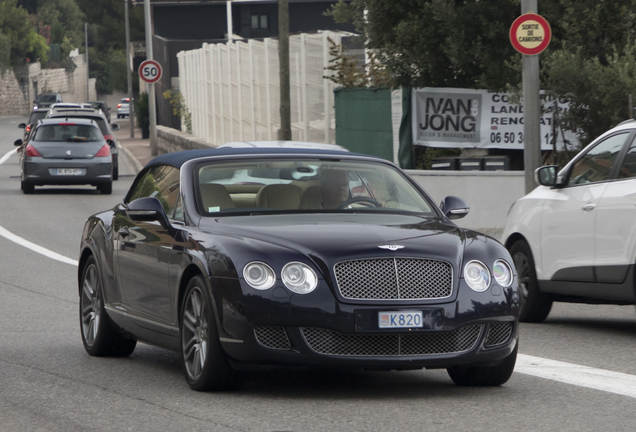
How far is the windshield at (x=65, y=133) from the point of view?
2650cm

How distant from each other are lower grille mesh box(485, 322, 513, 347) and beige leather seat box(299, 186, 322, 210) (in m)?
1.42

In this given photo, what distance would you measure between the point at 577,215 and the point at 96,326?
374 cm

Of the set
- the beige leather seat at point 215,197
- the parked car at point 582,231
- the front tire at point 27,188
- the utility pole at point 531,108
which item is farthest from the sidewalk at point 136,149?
the beige leather seat at point 215,197

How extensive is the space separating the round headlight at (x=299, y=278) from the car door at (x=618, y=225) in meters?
3.33

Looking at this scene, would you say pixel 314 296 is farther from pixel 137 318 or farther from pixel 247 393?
pixel 137 318

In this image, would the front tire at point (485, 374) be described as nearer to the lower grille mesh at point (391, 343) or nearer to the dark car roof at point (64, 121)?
the lower grille mesh at point (391, 343)

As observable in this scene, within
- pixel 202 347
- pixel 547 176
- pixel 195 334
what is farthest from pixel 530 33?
pixel 202 347

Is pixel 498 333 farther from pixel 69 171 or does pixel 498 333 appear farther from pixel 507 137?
pixel 69 171

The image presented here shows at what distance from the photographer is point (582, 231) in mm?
9516

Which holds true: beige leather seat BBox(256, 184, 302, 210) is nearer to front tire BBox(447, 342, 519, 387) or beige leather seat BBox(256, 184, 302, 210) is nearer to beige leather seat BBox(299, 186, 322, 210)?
beige leather seat BBox(299, 186, 322, 210)

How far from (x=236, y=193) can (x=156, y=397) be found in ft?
4.81

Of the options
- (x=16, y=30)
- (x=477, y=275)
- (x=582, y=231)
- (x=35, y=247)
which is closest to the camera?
(x=477, y=275)

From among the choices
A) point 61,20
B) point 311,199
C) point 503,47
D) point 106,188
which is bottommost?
point 106,188

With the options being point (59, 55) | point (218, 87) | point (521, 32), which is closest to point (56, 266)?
point (521, 32)
